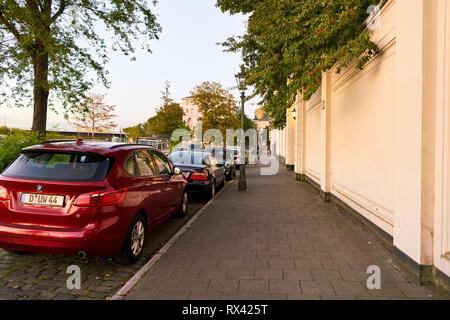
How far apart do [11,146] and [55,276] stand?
533 centimetres

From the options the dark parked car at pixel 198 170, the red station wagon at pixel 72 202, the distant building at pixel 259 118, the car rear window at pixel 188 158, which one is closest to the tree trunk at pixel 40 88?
the car rear window at pixel 188 158

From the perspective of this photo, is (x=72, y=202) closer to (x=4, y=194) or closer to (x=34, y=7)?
(x=4, y=194)

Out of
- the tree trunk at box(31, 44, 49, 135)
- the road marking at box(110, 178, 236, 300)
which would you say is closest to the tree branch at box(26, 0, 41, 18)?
the tree trunk at box(31, 44, 49, 135)

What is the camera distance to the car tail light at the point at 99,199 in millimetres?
3592

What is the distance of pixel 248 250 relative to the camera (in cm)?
491

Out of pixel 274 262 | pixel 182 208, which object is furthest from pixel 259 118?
pixel 274 262

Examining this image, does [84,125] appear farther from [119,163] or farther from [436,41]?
[436,41]

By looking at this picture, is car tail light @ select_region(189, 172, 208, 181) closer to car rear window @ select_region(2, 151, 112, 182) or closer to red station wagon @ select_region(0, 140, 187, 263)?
red station wagon @ select_region(0, 140, 187, 263)

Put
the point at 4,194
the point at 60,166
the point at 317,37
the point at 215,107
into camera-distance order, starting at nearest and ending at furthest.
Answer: the point at 4,194, the point at 60,166, the point at 317,37, the point at 215,107

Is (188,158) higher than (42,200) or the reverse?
higher

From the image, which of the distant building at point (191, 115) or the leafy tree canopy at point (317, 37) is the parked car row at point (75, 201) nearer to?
the leafy tree canopy at point (317, 37)

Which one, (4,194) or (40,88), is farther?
(40,88)

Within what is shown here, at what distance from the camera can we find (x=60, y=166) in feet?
12.8

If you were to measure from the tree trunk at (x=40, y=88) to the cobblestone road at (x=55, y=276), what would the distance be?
684 centimetres
